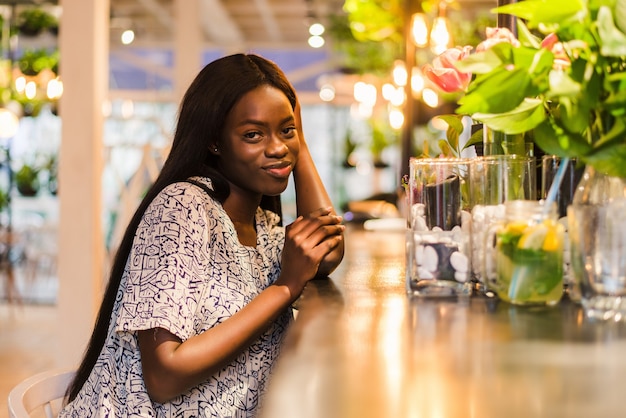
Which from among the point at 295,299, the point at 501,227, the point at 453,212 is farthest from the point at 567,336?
the point at 295,299

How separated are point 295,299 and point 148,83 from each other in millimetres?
13708

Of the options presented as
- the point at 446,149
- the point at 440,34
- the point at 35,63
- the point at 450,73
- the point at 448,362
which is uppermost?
the point at 35,63

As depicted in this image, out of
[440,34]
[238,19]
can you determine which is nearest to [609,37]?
[440,34]

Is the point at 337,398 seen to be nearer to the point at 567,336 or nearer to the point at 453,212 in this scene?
the point at 567,336

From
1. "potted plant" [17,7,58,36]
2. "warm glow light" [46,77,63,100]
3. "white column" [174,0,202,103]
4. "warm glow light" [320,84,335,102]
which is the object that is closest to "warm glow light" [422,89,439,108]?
"white column" [174,0,202,103]

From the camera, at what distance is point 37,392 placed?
163 cm

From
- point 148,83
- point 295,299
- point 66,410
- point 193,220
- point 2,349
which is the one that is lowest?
point 2,349

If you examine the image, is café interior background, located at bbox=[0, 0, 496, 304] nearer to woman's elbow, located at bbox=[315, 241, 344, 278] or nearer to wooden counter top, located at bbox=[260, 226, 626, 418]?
woman's elbow, located at bbox=[315, 241, 344, 278]

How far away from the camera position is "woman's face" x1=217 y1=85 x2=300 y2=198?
5.63 ft

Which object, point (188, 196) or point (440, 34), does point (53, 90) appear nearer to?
point (440, 34)

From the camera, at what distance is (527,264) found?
45.8 inches

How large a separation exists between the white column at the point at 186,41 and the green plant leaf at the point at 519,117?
25.0 feet

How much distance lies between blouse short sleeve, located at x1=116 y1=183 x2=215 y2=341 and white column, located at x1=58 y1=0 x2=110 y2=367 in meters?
3.16

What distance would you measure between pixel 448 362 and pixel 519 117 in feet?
1.38
